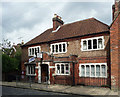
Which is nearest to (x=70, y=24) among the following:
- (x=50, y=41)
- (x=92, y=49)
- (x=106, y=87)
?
(x=50, y=41)

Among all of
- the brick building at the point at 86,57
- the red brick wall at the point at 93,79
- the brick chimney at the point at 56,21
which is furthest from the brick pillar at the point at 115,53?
the brick chimney at the point at 56,21

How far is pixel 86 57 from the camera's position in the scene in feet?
46.2

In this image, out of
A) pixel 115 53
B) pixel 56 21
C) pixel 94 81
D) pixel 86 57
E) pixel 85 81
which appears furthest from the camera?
pixel 56 21

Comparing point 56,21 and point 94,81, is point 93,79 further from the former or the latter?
point 56,21

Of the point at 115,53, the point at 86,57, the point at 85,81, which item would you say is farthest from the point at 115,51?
the point at 85,81

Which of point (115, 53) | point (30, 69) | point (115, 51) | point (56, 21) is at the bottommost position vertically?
point (30, 69)

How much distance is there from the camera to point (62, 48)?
53.0 feet

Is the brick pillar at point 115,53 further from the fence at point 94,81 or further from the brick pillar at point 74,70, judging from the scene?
the brick pillar at point 74,70

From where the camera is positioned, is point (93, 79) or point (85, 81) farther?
point (85, 81)

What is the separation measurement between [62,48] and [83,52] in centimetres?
321

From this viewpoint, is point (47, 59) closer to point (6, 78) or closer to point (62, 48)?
point (62, 48)

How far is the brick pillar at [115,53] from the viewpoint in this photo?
37.1 ft

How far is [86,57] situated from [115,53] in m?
3.53

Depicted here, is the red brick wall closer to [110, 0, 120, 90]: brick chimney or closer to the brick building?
the brick building
